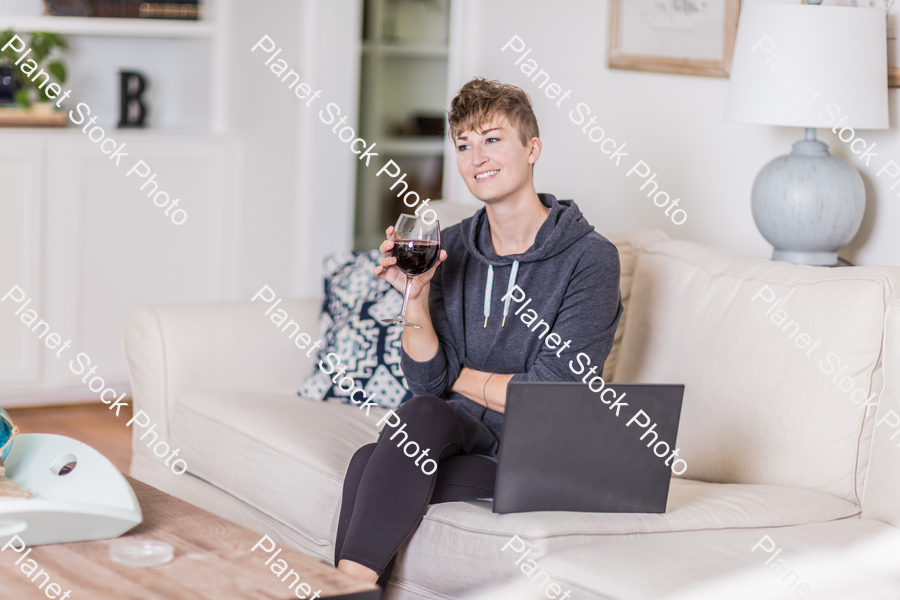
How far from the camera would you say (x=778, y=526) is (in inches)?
68.2

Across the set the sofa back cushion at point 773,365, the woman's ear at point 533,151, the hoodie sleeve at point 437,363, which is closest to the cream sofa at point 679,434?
the sofa back cushion at point 773,365

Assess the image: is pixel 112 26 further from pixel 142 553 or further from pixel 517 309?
pixel 142 553

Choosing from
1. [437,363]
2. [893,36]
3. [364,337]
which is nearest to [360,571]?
[437,363]

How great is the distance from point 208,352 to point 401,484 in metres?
A: 0.92

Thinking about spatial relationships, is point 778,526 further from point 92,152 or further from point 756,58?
point 92,152

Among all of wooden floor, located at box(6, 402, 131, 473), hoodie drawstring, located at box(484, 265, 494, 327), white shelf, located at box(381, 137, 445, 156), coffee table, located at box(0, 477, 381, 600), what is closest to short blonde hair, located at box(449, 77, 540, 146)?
hoodie drawstring, located at box(484, 265, 494, 327)

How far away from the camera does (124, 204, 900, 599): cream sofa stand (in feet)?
5.33

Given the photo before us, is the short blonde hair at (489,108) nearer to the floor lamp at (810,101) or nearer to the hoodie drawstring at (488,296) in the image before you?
the hoodie drawstring at (488,296)

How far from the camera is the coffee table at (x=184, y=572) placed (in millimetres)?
1250

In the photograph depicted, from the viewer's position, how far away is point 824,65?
6.66 ft

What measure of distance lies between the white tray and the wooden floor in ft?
5.51

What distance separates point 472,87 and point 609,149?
111 cm

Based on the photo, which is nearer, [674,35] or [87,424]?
[674,35]

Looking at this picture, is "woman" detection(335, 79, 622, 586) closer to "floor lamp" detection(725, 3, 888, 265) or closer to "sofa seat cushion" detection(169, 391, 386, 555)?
"sofa seat cushion" detection(169, 391, 386, 555)
